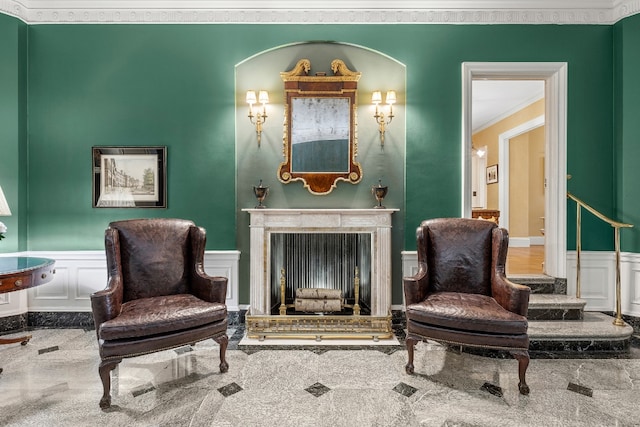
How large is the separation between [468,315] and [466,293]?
0.53 m

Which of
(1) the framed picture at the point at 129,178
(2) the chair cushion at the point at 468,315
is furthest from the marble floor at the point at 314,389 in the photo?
(1) the framed picture at the point at 129,178

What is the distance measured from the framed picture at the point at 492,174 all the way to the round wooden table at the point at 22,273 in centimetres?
789

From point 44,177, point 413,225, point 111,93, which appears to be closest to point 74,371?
point 44,177

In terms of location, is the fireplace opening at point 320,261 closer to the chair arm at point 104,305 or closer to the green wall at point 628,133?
the chair arm at point 104,305

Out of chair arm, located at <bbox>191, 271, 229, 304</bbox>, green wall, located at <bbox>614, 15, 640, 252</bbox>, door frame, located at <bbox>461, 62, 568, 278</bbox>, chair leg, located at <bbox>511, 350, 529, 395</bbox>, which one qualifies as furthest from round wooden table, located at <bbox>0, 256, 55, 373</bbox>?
green wall, located at <bbox>614, 15, 640, 252</bbox>

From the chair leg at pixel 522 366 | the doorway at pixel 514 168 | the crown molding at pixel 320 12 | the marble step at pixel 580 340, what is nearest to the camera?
the chair leg at pixel 522 366

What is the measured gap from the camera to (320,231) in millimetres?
3217

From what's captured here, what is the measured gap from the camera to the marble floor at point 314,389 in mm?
1942

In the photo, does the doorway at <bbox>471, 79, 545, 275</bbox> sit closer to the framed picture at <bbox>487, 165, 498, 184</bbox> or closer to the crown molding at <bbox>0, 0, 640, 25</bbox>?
the framed picture at <bbox>487, 165, 498, 184</bbox>

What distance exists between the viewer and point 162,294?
2.67 meters

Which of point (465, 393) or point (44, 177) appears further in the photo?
point (44, 177)

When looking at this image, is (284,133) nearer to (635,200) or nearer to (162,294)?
(162,294)

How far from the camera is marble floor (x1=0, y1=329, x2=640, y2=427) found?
1942 millimetres

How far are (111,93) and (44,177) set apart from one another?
110cm
